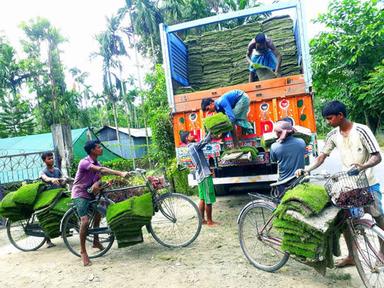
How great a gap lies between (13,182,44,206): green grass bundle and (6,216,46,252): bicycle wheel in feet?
1.14

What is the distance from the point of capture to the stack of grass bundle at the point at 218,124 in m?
4.41

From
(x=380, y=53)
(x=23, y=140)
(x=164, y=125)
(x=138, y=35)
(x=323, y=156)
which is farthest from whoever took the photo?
(x=138, y=35)

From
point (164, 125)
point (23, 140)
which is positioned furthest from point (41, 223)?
point (23, 140)

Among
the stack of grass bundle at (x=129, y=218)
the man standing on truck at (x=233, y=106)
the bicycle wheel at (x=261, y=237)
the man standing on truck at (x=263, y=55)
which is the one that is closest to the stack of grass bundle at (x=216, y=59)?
the man standing on truck at (x=263, y=55)

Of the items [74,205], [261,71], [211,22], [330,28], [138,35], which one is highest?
[138,35]

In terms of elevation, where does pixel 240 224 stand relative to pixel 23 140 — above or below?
below

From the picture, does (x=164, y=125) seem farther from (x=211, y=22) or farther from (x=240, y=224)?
(x=240, y=224)

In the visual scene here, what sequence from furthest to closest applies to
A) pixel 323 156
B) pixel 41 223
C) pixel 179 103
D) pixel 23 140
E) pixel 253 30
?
pixel 23 140 < pixel 253 30 < pixel 179 103 < pixel 41 223 < pixel 323 156

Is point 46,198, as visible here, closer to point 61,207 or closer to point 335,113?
point 61,207

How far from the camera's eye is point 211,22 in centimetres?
580

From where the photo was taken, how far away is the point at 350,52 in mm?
14641

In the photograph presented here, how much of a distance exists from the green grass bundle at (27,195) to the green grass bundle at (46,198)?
0.07m

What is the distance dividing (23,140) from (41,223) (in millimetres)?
14067

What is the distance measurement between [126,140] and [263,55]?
23.7 meters
